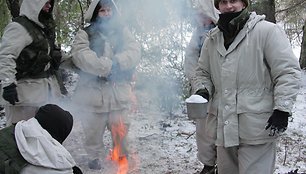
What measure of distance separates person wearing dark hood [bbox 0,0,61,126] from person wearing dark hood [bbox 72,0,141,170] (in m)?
0.39

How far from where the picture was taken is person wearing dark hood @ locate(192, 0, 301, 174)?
3088 millimetres

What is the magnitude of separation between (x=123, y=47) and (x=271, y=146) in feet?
7.75

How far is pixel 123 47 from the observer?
4.99 metres

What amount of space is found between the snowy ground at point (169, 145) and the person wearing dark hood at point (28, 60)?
1.25 metres

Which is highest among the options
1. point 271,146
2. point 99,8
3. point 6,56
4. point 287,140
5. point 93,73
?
point 99,8

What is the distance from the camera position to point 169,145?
6.13 m

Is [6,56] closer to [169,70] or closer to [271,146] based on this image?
[271,146]

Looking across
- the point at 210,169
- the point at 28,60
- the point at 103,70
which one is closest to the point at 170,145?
the point at 210,169

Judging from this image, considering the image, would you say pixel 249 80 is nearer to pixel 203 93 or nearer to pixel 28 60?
pixel 203 93

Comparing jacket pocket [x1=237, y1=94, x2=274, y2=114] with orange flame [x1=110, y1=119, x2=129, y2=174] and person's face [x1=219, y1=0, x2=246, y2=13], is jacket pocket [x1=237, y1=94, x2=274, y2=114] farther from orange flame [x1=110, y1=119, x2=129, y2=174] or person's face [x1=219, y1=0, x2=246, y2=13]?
orange flame [x1=110, y1=119, x2=129, y2=174]

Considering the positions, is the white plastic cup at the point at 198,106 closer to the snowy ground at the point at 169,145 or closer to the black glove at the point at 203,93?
the black glove at the point at 203,93

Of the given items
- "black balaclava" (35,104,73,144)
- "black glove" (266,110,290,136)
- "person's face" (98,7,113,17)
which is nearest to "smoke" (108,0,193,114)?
"person's face" (98,7,113,17)

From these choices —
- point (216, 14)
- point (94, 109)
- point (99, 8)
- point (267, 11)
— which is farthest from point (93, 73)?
point (267, 11)

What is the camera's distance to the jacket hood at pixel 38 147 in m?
2.38
